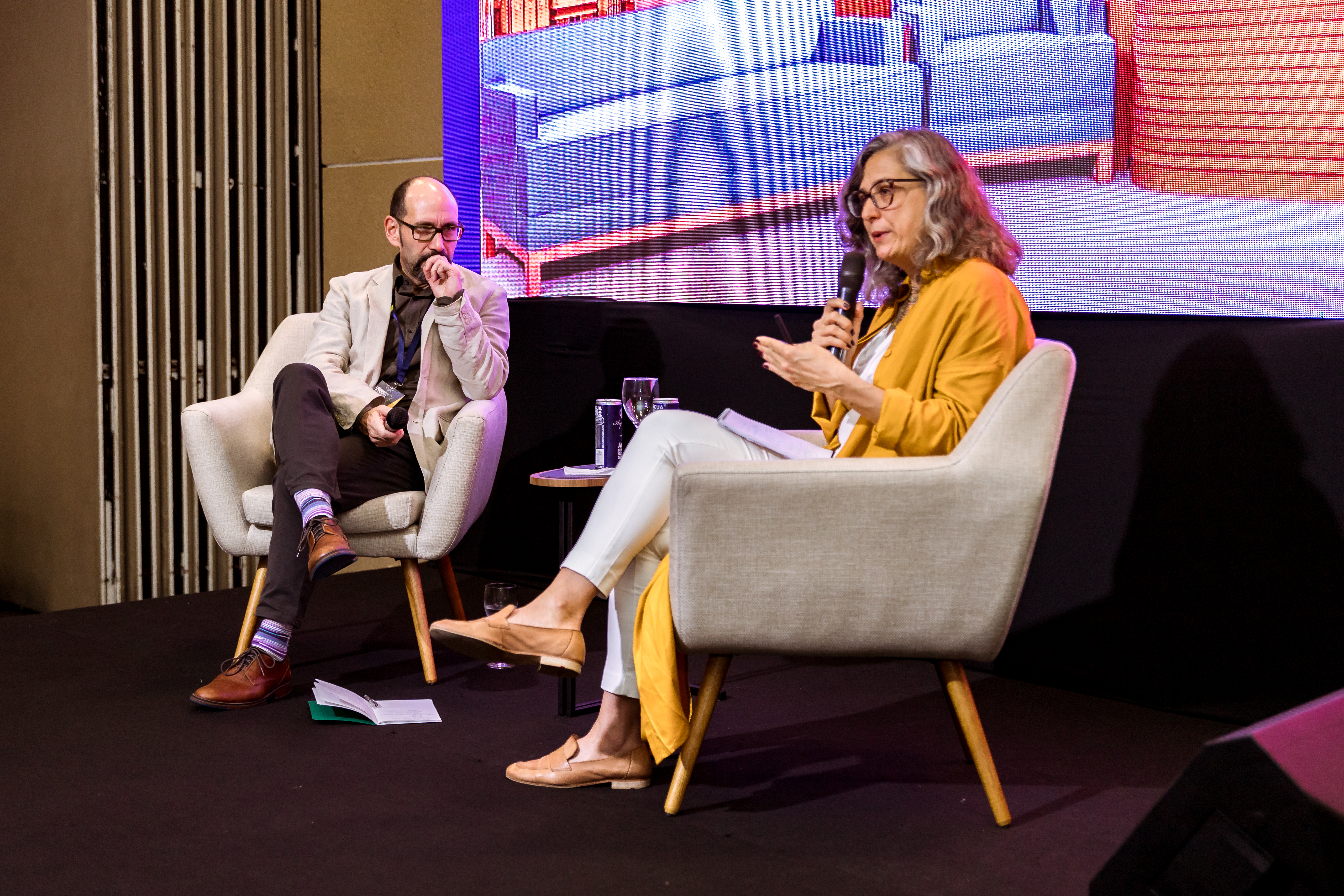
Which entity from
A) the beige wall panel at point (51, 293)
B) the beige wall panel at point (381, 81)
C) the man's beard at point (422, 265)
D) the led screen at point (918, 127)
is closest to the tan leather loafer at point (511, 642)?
the man's beard at point (422, 265)

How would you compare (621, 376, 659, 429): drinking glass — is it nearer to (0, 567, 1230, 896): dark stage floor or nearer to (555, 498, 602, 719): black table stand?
(555, 498, 602, 719): black table stand

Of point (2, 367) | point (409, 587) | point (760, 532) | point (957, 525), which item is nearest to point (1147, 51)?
point (957, 525)

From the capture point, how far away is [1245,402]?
263cm

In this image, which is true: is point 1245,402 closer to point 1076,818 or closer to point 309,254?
point 1076,818

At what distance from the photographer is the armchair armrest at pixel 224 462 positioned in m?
2.97

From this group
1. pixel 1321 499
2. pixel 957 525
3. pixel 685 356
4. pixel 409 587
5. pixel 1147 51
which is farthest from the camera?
pixel 685 356

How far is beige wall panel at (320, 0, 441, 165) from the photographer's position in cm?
458

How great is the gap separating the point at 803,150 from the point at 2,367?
3.64 meters

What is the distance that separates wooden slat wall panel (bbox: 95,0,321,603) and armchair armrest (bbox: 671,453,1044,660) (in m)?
3.36

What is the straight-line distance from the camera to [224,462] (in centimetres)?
299

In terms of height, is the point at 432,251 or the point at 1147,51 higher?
the point at 1147,51

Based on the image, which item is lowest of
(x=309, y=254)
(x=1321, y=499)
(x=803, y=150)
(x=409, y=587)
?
(x=409, y=587)

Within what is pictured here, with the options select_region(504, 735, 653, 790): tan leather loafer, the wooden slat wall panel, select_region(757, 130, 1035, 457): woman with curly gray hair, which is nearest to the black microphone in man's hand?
select_region(757, 130, 1035, 457): woman with curly gray hair

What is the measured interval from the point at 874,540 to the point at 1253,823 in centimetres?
102
